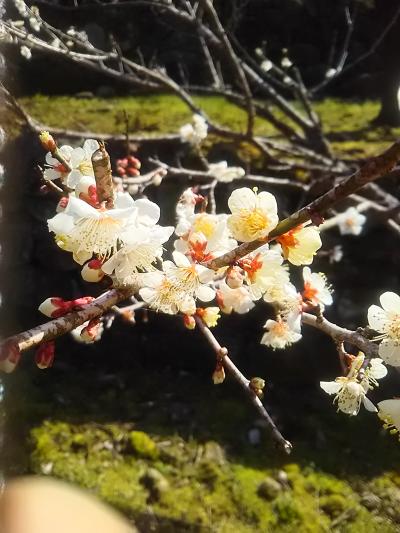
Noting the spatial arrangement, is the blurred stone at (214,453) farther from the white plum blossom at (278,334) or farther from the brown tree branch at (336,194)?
the brown tree branch at (336,194)

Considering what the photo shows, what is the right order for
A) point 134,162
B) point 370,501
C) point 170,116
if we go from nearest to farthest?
point 134,162, point 370,501, point 170,116

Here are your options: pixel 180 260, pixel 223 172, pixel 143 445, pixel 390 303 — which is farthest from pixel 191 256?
pixel 143 445

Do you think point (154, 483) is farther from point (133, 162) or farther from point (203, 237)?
point (203, 237)

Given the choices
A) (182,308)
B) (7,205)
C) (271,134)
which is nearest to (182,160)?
(271,134)

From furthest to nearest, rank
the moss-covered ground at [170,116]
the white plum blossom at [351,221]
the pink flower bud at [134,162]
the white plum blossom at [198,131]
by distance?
1. the moss-covered ground at [170,116]
2. the white plum blossom at [351,221]
3. the white plum blossom at [198,131]
4. the pink flower bud at [134,162]

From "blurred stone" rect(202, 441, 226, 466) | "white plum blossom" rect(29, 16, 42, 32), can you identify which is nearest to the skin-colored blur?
"blurred stone" rect(202, 441, 226, 466)

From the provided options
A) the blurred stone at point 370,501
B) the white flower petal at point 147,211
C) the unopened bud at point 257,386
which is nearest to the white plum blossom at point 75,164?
the white flower petal at point 147,211

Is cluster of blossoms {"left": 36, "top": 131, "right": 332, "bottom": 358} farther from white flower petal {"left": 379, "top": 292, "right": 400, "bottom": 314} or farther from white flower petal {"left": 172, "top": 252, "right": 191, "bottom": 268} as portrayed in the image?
white flower petal {"left": 379, "top": 292, "right": 400, "bottom": 314}
